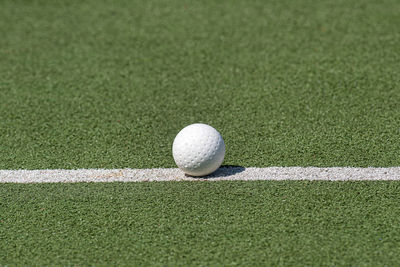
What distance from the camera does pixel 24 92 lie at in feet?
20.6

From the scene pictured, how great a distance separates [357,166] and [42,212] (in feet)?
8.44

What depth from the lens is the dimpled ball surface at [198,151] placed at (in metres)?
4.44

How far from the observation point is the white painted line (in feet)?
14.9

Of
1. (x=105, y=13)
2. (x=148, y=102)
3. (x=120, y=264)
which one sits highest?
(x=105, y=13)

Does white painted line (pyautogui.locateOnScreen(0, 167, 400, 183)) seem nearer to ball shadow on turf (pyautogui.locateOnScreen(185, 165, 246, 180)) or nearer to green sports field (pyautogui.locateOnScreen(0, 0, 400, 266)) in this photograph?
ball shadow on turf (pyautogui.locateOnScreen(185, 165, 246, 180))

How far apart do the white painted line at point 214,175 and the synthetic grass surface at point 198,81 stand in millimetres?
111

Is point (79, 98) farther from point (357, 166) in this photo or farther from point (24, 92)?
point (357, 166)

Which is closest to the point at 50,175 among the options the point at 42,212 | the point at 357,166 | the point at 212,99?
the point at 42,212

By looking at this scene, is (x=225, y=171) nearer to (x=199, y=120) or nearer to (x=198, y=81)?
(x=199, y=120)

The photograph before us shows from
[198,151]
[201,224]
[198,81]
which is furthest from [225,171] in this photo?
[198,81]

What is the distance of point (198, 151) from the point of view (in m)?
4.43

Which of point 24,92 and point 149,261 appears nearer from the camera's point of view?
point 149,261

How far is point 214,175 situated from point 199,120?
105 centimetres

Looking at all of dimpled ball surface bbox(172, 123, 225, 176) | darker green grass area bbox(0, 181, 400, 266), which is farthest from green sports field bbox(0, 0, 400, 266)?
dimpled ball surface bbox(172, 123, 225, 176)
